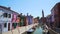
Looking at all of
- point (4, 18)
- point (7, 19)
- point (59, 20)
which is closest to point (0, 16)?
point (4, 18)

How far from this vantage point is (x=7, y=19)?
27.5 m

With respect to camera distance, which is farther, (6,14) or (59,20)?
(59,20)

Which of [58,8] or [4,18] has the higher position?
[58,8]

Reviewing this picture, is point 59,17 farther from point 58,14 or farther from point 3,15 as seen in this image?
point 3,15

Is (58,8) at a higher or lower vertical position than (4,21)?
higher

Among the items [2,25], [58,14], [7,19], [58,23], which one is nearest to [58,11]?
[58,14]

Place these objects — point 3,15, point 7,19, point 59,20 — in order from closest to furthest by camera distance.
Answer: point 3,15 < point 7,19 < point 59,20

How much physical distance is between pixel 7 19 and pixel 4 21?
6.12 feet

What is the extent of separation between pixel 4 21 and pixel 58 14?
62.3ft

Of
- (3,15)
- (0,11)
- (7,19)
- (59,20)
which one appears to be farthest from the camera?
(59,20)

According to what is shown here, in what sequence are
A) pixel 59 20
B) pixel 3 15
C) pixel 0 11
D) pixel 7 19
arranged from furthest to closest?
pixel 59 20
pixel 7 19
pixel 3 15
pixel 0 11

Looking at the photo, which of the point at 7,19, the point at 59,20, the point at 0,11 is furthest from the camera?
the point at 59,20

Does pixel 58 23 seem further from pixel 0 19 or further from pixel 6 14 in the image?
pixel 0 19

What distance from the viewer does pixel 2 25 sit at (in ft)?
80.3
